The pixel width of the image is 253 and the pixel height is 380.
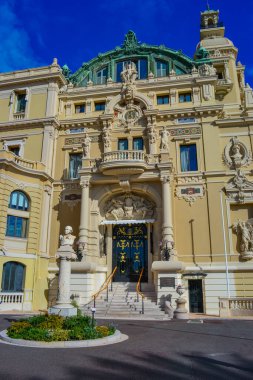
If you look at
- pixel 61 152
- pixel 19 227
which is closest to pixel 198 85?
pixel 61 152

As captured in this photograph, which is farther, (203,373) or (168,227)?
(168,227)

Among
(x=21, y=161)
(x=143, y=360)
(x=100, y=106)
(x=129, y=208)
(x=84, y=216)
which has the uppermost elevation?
(x=100, y=106)

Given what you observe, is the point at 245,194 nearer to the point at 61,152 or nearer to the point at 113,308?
the point at 113,308

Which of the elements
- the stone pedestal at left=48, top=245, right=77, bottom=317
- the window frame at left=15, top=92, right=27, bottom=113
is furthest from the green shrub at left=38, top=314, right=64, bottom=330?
the window frame at left=15, top=92, right=27, bottom=113

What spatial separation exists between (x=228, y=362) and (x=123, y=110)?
23.5m

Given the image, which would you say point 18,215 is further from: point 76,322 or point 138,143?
point 76,322

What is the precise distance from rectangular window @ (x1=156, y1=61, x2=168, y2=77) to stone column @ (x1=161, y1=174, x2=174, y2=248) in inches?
457

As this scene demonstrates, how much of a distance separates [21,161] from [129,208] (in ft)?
30.1

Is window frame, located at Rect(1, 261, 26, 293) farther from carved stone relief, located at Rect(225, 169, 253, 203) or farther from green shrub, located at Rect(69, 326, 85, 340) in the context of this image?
carved stone relief, located at Rect(225, 169, 253, 203)

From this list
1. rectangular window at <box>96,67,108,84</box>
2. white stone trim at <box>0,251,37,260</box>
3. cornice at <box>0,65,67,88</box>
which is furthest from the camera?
rectangular window at <box>96,67,108,84</box>

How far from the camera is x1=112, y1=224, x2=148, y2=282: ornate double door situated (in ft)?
79.8

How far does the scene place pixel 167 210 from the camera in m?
22.8

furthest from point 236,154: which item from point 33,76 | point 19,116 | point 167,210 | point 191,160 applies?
point 33,76

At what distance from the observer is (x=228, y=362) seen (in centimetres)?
838
